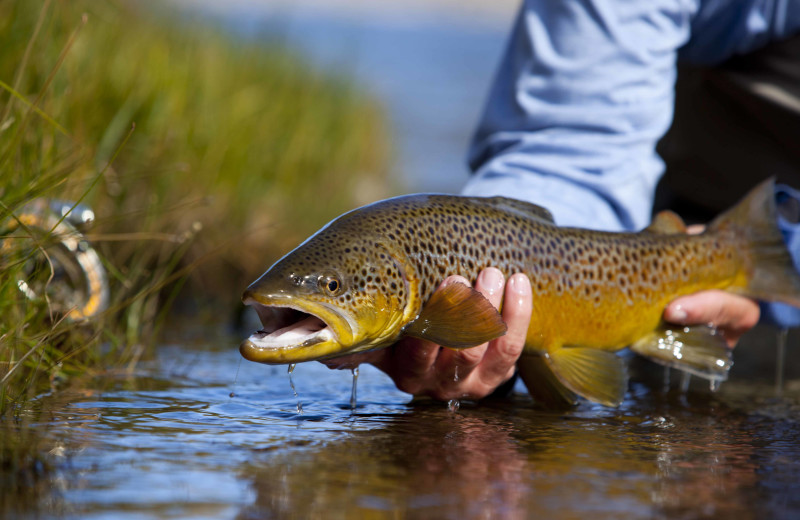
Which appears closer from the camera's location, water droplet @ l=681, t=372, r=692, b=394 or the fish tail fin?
the fish tail fin

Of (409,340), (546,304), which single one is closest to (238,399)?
(409,340)

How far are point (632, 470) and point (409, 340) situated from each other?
0.75 m

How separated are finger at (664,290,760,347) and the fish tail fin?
9 centimetres

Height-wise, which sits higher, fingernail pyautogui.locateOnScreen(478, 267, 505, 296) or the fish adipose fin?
fingernail pyautogui.locateOnScreen(478, 267, 505, 296)

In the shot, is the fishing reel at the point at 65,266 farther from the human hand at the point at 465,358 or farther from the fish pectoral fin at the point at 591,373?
the fish pectoral fin at the point at 591,373

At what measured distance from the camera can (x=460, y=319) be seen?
2273 millimetres


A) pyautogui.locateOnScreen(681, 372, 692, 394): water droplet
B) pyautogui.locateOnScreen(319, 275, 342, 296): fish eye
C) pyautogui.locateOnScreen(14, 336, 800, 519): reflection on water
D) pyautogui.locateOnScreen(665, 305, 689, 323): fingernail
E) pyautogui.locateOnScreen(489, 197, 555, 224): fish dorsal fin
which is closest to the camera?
pyautogui.locateOnScreen(14, 336, 800, 519): reflection on water

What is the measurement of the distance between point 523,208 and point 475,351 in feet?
1.55

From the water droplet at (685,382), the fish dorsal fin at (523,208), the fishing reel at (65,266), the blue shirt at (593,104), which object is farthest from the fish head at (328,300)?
the water droplet at (685,382)

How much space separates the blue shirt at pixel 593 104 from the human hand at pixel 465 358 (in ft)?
2.35

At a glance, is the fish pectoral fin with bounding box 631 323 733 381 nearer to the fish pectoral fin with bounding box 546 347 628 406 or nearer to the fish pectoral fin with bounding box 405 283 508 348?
the fish pectoral fin with bounding box 546 347 628 406

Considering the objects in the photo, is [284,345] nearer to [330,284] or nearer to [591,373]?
[330,284]

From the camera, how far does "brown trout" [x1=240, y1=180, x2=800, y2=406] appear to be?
221cm

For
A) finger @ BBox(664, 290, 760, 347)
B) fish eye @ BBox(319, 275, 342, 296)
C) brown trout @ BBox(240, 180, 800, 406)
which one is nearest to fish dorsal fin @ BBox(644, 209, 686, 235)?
brown trout @ BBox(240, 180, 800, 406)
